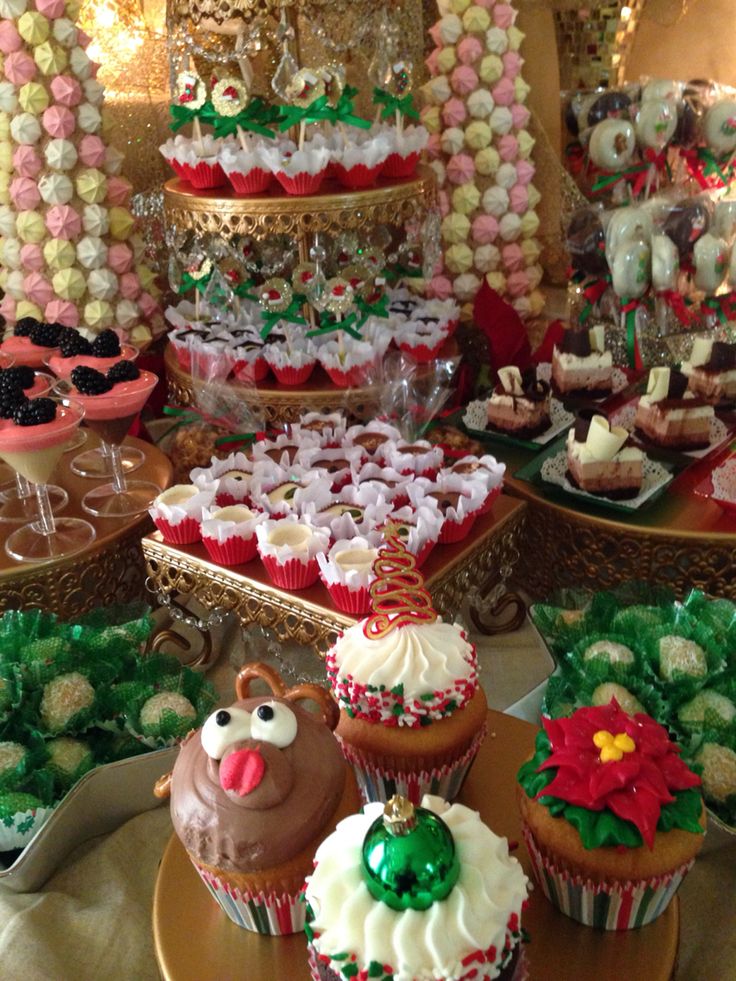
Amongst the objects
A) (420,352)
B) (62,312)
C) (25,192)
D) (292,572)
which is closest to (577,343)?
(420,352)

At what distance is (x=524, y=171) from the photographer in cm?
260

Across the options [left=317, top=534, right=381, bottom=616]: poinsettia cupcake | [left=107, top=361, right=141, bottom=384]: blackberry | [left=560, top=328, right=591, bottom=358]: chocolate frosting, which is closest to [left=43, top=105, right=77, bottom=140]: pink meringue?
[left=107, top=361, right=141, bottom=384]: blackberry

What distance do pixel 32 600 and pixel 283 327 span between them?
2.97ft

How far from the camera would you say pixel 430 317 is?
229 cm

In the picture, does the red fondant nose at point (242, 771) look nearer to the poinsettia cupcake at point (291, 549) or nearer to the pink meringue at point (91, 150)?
the poinsettia cupcake at point (291, 549)

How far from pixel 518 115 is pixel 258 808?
2231 mm

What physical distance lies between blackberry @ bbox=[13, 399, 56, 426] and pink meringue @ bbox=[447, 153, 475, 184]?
1506 mm

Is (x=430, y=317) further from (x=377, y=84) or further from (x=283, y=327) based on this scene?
(x=377, y=84)

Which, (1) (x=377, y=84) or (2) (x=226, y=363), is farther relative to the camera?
(1) (x=377, y=84)

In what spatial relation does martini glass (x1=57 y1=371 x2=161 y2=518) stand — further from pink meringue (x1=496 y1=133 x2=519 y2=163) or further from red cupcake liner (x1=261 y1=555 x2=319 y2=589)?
pink meringue (x1=496 y1=133 x2=519 y2=163)

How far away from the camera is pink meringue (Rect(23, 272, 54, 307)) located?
2316mm

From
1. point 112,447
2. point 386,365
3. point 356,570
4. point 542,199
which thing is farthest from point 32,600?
point 542,199

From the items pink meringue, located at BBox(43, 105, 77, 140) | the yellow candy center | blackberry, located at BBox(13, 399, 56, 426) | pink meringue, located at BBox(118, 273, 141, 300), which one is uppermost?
pink meringue, located at BBox(43, 105, 77, 140)

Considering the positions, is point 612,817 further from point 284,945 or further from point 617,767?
point 284,945
